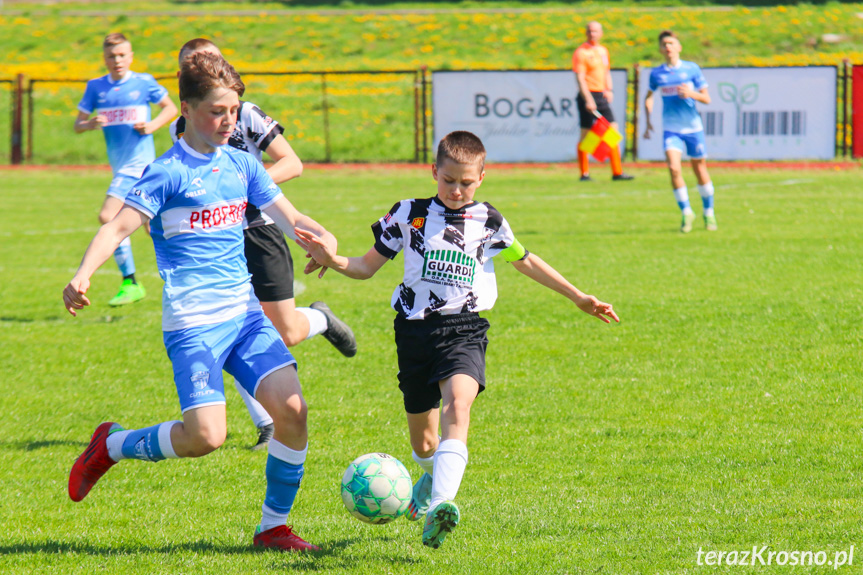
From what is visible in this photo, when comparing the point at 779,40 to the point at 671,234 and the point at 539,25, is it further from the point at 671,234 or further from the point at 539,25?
the point at 671,234

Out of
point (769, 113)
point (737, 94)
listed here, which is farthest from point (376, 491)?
point (769, 113)

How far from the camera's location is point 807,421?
5.60 metres

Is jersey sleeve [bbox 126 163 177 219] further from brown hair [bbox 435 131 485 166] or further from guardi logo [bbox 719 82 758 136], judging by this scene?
guardi logo [bbox 719 82 758 136]

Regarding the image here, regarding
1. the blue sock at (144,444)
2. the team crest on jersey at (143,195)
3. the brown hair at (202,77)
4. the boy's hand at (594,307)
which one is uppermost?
the brown hair at (202,77)

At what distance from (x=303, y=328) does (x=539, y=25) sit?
121ft

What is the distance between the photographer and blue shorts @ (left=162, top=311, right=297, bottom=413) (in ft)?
13.4

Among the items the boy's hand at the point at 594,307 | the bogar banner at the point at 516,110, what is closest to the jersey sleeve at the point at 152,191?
the boy's hand at the point at 594,307

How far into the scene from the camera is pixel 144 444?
14.0 ft

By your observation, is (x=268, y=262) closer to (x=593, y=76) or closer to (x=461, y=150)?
(x=461, y=150)

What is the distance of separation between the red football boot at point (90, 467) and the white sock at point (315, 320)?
1.81 meters

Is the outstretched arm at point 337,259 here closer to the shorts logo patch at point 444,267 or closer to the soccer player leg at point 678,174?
the shorts logo patch at point 444,267

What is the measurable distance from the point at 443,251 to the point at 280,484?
4.00 feet

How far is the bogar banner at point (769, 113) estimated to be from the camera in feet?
70.0

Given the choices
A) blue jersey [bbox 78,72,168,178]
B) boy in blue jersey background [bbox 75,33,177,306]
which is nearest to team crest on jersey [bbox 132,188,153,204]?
boy in blue jersey background [bbox 75,33,177,306]
